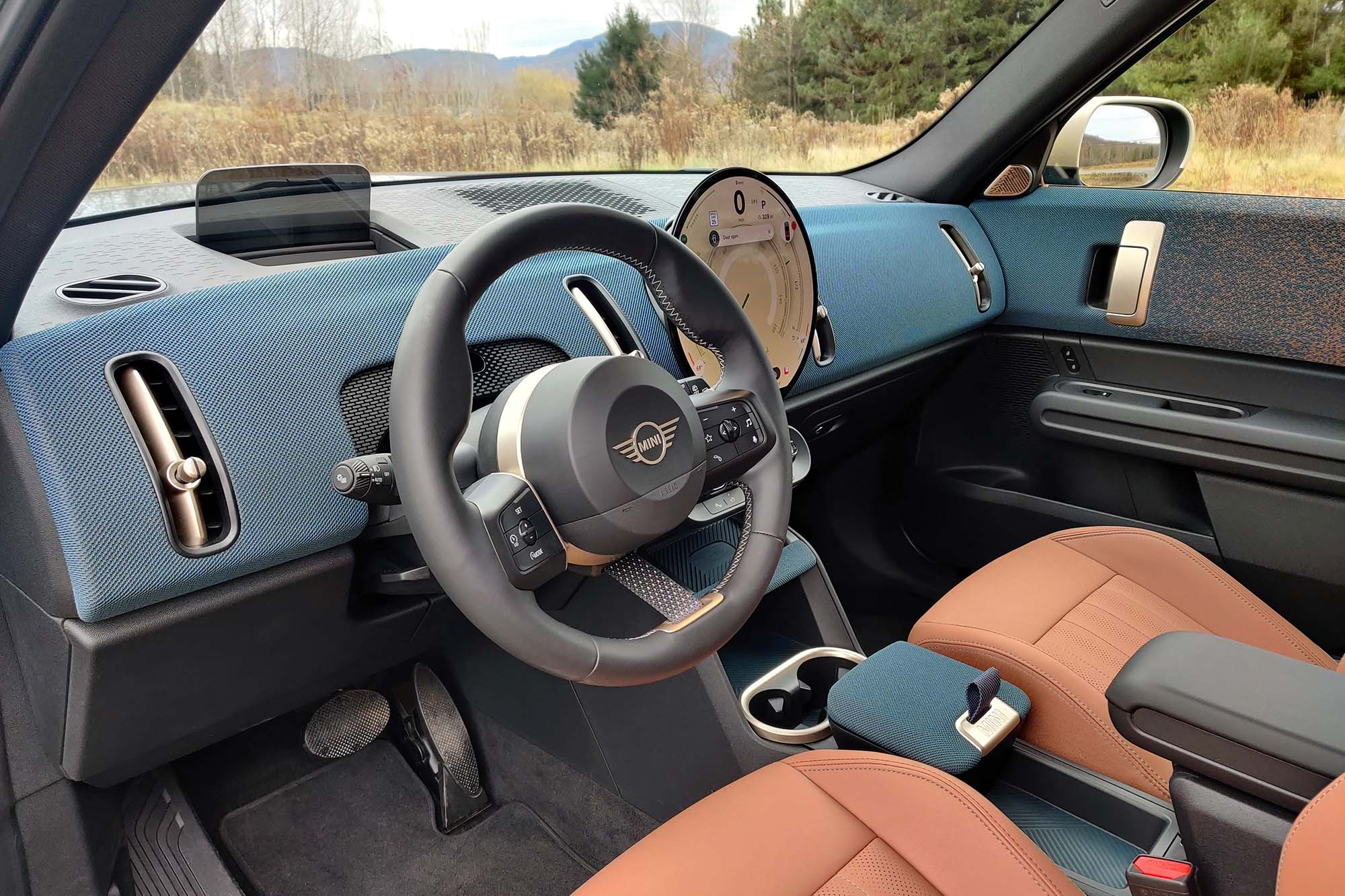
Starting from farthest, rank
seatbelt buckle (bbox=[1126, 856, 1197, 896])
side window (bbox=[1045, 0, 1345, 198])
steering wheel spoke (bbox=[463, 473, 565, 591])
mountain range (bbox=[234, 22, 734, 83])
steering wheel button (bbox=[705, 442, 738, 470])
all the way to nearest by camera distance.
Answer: side window (bbox=[1045, 0, 1345, 198]) < mountain range (bbox=[234, 22, 734, 83]) < steering wheel button (bbox=[705, 442, 738, 470]) < seatbelt buckle (bbox=[1126, 856, 1197, 896]) < steering wheel spoke (bbox=[463, 473, 565, 591])

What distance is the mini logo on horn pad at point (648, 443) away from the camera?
1.00 meters

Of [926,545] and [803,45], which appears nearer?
[803,45]

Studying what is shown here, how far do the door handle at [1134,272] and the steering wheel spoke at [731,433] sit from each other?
1.46 metres

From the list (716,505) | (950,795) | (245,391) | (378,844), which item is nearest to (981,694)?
(950,795)

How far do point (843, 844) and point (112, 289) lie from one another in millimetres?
1094

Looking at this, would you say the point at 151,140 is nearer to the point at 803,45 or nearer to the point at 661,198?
the point at 661,198

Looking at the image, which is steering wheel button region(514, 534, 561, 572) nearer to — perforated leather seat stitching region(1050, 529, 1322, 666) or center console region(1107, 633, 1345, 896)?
center console region(1107, 633, 1345, 896)

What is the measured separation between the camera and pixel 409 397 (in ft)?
2.93

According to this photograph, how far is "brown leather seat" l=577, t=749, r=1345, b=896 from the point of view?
40.8 inches

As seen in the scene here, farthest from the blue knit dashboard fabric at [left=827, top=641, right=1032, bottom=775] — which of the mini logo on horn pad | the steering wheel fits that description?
the mini logo on horn pad

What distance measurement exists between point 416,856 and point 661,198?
1429 millimetres

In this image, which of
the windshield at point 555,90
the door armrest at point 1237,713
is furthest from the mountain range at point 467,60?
the door armrest at point 1237,713

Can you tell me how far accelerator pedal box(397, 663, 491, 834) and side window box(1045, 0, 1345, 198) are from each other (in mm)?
1925

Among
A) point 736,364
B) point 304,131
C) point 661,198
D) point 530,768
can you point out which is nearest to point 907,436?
point 661,198
